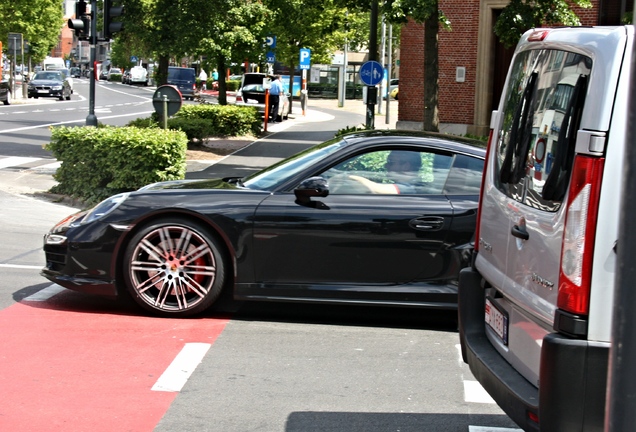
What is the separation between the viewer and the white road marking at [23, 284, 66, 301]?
7.51 metres

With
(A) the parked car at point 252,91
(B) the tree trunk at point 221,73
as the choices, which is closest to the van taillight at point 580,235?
(B) the tree trunk at point 221,73

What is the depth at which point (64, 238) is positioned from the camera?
6.97 metres

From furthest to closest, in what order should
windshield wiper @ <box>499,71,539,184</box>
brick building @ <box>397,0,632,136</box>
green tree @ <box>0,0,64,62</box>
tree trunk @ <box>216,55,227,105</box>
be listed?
green tree @ <box>0,0,64,62</box>, brick building @ <box>397,0,632,136</box>, tree trunk @ <box>216,55,227,105</box>, windshield wiper @ <box>499,71,539,184</box>

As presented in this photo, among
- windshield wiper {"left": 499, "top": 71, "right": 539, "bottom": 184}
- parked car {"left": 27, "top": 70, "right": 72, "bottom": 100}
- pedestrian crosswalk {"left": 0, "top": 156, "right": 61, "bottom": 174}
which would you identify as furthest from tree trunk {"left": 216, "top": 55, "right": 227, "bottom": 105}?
parked car {"left": 27, "top": 70, "right": 72, "bottom": 100}

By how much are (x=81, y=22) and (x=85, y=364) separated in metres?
12.7

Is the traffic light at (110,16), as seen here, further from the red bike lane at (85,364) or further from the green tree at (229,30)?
the red bike lane at (85,364)

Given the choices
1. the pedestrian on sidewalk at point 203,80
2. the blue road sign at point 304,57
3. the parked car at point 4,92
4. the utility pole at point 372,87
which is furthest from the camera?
the pedestrian on sidewalk at point 203,80

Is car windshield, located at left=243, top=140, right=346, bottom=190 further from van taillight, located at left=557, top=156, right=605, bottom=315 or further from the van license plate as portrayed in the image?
van taillight, located at left=557, top=156, right=605, bottom=315

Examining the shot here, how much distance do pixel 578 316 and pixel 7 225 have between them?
9468 millimetres

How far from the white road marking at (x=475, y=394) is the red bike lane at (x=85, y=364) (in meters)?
1.73

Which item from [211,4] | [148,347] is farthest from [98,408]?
[211,4]

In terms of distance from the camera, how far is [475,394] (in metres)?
5.46

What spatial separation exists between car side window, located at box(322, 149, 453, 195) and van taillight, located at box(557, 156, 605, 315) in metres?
3.39

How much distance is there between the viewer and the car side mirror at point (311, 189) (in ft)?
21.9
